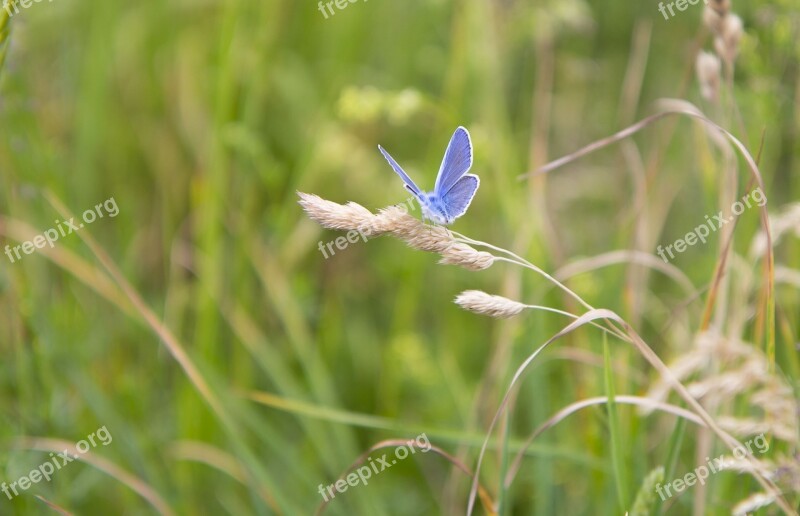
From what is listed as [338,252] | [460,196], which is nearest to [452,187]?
[460,196]

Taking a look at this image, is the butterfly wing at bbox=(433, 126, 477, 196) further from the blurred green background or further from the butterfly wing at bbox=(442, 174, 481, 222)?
the blurred green background

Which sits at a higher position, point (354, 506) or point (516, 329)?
point (516, 329)

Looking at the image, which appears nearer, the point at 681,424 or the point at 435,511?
the point at 681,424

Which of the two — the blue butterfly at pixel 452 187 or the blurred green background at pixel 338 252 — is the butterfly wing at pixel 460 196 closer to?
the blue butterfly at pixel 452 187

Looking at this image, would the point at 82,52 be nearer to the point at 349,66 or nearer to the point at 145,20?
the point at 145,20

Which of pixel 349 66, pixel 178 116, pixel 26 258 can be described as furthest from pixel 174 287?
pixel 349 66

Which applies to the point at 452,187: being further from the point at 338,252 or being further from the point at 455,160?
the point at 338,252

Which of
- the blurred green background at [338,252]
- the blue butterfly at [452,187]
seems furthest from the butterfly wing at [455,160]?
the blurred green background at [338,252]
